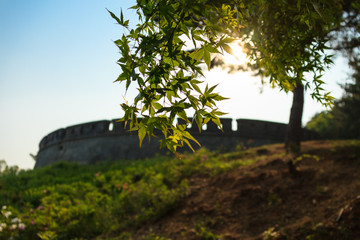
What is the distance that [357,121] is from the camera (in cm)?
1688

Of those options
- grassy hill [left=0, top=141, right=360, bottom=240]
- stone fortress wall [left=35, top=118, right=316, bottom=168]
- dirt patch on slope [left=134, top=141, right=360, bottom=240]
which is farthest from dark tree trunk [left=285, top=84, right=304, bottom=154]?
stone fortress wall [left=35, top=118, right=316, bottom=168]

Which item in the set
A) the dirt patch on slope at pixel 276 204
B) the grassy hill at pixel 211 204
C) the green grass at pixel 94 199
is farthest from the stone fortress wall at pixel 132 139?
the dirt patch on slope at pixel 276 204

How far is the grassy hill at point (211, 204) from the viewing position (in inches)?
188

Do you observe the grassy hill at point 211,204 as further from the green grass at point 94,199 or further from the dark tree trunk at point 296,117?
the dark tree trunk at point 296,117

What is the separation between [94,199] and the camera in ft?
25.1

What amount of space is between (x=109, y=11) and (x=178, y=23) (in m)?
0.38

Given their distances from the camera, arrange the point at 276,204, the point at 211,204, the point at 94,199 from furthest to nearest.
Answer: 1. the point at 94,199
2. the point at 211,204
3. the point at 276,204

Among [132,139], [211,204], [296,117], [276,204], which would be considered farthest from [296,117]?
[132,139]

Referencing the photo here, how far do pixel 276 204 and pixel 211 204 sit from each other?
1.25 metres

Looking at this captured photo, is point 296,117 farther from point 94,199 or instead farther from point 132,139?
point 132,139

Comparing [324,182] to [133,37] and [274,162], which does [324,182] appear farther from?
[133,37]

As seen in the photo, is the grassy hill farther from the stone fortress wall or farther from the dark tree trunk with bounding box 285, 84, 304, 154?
the stone fortress wall

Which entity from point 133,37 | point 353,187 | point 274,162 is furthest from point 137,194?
point 133,37

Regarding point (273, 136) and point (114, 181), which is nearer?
point (114, 181)
